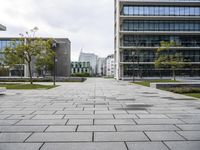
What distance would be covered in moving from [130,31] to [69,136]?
51.6m

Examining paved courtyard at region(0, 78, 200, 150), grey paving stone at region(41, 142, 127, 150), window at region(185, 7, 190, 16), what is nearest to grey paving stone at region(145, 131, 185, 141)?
paved courtyard at region(0, 78, 200, 150)

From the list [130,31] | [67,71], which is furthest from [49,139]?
[67,71]

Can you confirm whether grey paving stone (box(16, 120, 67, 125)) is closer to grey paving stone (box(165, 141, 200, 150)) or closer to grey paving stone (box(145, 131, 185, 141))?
grey paving stone (box(145, 131, 185, 141))

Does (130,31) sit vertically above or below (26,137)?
above

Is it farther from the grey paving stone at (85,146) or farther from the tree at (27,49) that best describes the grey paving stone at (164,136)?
the tree at (27,49)

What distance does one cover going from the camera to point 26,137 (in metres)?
5.68

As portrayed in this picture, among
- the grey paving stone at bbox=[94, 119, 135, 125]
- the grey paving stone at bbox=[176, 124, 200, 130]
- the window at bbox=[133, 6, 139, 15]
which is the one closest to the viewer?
the grey paving stone at bbox=[176, 124, 200, 130]

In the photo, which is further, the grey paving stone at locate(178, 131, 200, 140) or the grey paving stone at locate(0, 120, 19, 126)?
the grey paving stone at locate(0, 120, 19, 126)

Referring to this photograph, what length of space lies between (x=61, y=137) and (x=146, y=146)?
2077 millimetres

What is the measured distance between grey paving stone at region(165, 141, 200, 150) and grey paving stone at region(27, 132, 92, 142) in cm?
185

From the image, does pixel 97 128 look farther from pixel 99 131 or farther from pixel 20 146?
pixel 20 146

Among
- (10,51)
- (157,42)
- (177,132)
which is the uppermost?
(157,42)

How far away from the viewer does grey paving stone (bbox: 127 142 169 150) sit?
488 centimetres

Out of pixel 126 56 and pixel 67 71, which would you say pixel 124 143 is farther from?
pixel 67 71
